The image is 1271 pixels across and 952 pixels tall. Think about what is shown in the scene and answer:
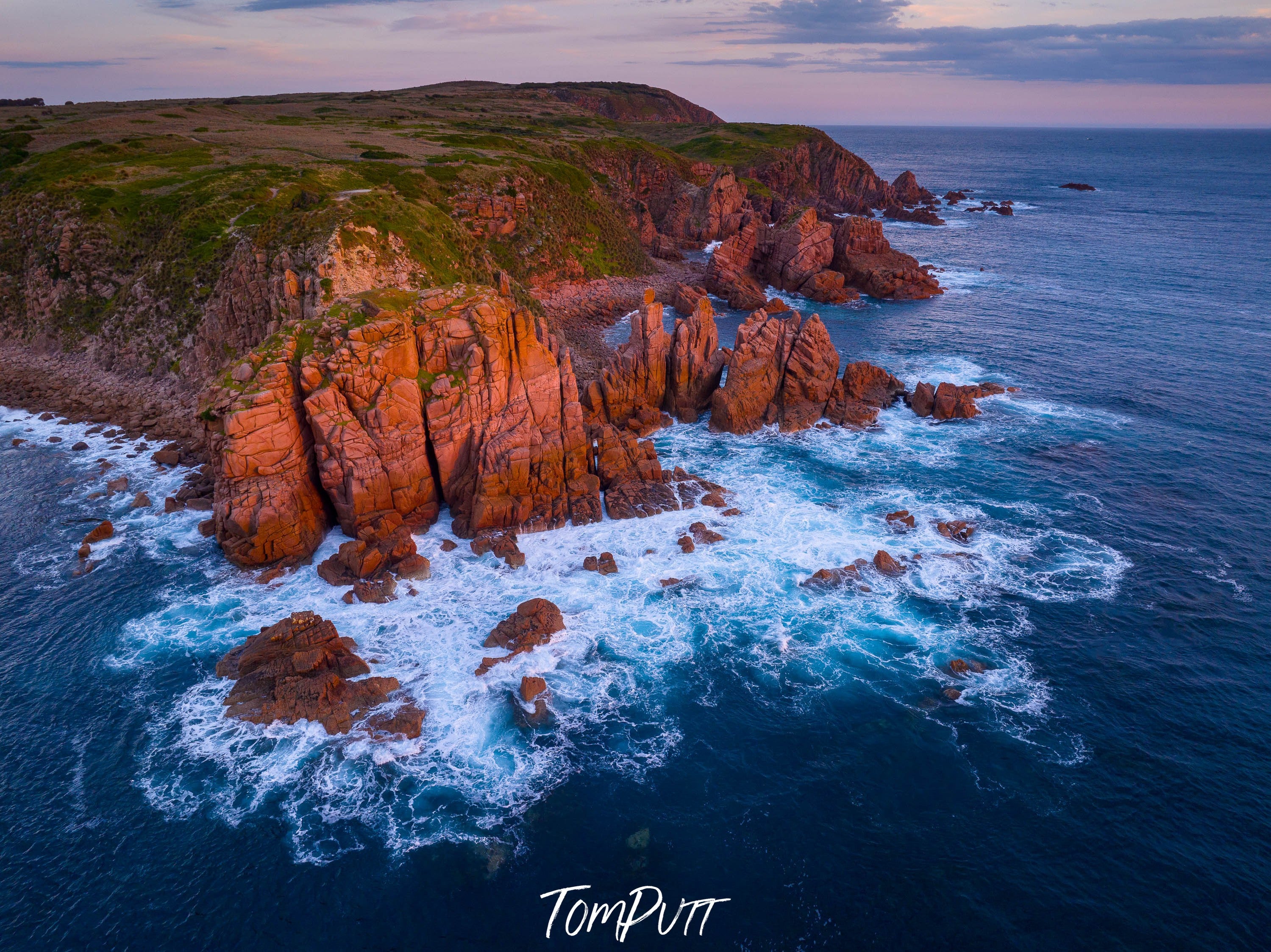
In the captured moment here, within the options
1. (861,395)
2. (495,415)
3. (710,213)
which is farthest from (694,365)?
(710,213)

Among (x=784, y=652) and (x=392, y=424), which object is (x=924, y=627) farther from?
(x=392, y=424)

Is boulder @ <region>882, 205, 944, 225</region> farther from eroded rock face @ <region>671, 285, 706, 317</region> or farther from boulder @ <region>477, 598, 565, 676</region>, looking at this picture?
boulder @ <region>477, 598, 565, 676</region>

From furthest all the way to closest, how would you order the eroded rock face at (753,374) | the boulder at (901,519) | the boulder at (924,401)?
A: the boulder at (924,401) → the eroded rock face at (753,374) → the boulder at (901,519)

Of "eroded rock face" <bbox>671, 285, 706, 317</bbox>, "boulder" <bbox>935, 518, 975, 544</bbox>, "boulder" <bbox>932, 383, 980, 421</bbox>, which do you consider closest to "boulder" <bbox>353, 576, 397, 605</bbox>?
"boulder" <bbox>935, 518, 975, 544</bbox>

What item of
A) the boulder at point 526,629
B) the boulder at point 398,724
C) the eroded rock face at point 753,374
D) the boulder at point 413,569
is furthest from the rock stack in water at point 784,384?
the boulder at point 398,724

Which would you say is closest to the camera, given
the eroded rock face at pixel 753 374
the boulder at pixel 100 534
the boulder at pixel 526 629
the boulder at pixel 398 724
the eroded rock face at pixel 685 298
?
the boulder at pixel 398 724

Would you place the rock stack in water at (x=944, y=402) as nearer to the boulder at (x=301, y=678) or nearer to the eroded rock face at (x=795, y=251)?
the eroded rock face at (x=795, y=251)
